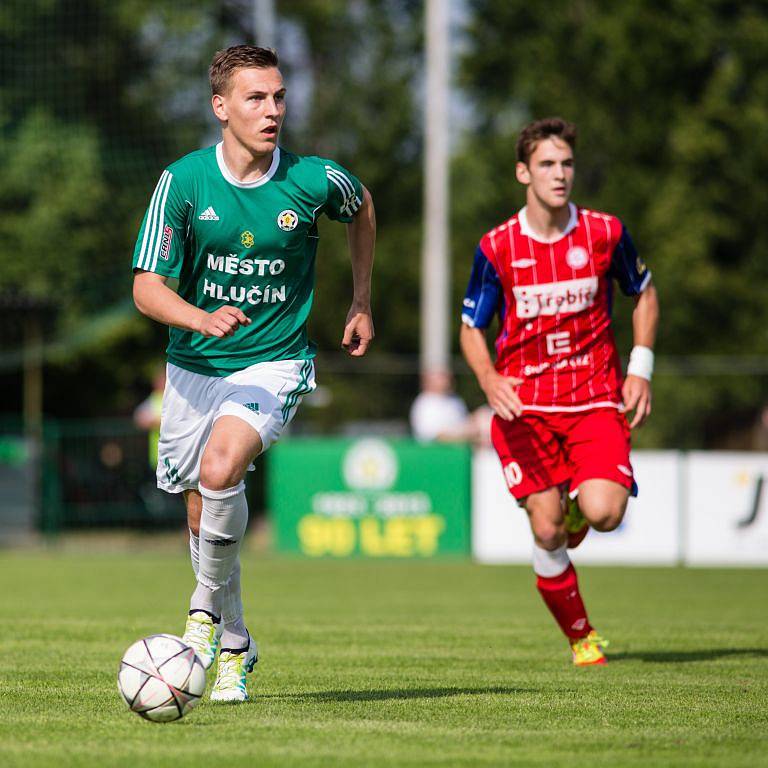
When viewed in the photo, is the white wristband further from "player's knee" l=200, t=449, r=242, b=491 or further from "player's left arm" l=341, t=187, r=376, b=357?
"player's knee" l=200, t=449, r=242, b=491

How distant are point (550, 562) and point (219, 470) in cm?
255

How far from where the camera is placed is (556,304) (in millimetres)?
7863

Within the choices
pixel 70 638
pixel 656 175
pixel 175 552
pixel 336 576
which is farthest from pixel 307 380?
pixel 656 175

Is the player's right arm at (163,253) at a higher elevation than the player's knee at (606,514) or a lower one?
higher

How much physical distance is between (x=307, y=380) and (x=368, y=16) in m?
32.8

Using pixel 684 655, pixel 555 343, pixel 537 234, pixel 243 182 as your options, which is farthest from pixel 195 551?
pixel 684 655

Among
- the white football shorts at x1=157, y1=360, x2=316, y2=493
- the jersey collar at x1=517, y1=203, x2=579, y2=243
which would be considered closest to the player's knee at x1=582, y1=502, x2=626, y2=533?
the jersey collar at x1=517, y1=203, x2=579, y2=243

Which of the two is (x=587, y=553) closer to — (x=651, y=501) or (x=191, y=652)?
(x=651, y=501)

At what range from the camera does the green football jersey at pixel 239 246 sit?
633 centimetres

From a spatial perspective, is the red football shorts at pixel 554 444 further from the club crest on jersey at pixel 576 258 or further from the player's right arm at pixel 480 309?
the club crest on jersey at pixel 576 258

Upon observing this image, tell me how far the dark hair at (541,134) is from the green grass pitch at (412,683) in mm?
2636

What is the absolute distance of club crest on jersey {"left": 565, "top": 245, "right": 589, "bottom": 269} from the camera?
7.88 metres

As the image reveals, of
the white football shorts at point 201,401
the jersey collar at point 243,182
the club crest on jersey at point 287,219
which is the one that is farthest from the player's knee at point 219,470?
the jersey collar at point 243,182

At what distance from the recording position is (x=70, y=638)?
29.0 ft
